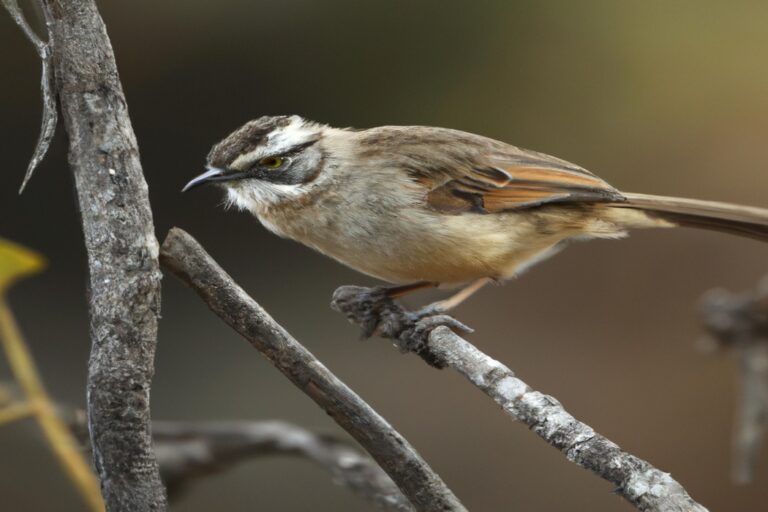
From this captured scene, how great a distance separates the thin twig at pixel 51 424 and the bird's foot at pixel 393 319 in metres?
0.95

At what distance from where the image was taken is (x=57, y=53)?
5.88ft

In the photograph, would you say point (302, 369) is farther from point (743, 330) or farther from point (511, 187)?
point (743, 330)

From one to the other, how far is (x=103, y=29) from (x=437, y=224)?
6.14ft

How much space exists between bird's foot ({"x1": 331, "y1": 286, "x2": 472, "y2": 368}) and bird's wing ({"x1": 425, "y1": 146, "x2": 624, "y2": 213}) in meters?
0.42

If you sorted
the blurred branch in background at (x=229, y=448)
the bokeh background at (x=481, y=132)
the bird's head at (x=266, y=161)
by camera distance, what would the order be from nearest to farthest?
the blurred branch in background at (x=229, y=448) → the bird's head at (x=266, y=161) → the bokeh background at (x=481, y=132)

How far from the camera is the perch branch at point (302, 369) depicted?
1.85 m

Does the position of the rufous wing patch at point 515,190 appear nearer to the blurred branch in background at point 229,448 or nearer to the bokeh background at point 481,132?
the blurred branch in background at point 229,448

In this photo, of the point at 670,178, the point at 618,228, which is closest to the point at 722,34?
the point at 670,178

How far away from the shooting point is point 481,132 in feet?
18.3

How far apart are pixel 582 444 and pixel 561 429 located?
0.06 m

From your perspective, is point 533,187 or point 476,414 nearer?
point 533,187

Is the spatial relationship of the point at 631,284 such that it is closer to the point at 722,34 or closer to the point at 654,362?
the point at 654,362

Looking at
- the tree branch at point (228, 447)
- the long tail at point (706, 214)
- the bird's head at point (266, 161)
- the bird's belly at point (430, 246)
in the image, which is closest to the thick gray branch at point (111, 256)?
the tree branch at point (228, 447)

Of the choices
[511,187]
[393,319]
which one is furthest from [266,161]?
[511,187]
